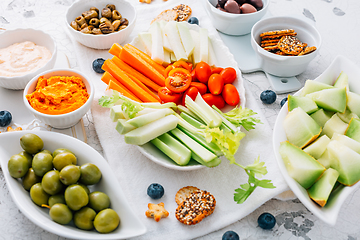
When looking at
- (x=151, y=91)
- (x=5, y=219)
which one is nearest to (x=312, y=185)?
(x=151, y=91)

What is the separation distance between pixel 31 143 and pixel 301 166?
1.19m

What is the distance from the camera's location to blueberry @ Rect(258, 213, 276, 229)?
1.48 m

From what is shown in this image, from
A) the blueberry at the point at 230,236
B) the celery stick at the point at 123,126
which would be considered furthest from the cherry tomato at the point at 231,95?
the blueberry at the point at 230,236

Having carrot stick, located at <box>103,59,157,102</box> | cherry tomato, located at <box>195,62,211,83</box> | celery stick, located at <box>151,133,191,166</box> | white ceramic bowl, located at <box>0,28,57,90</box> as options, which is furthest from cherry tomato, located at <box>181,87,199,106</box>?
white ceramic bowl, located at <box>0,28,57,90</box>

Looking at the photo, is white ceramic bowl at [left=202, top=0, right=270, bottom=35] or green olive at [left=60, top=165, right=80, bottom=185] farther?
white ceramic bowl at [left=202, top=0, right=270, bottom=35]

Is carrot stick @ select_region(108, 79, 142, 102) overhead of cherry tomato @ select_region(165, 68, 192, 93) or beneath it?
beneath

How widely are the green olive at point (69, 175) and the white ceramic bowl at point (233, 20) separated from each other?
1.52m

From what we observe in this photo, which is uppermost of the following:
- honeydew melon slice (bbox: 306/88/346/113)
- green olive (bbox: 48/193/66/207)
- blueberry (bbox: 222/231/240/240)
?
honeydew melon slice (bbox: 306/88/346/113)

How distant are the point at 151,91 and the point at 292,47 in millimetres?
926

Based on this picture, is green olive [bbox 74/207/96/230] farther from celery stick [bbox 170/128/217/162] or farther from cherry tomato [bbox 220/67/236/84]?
cherry tomato [bbox 220/67/236/84]

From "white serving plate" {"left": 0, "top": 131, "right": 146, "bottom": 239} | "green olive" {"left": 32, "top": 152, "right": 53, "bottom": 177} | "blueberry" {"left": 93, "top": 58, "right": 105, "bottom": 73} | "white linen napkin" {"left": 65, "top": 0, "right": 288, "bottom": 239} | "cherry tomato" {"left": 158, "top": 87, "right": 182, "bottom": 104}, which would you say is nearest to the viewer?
"white serving plate" {"left": 0, "top": 131, "right": 146, "bottom": 239}

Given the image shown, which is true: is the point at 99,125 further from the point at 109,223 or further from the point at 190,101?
the point at 109,223

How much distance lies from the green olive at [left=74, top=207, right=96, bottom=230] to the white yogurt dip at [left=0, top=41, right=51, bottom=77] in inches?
39.9

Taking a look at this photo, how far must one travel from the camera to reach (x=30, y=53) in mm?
2004
